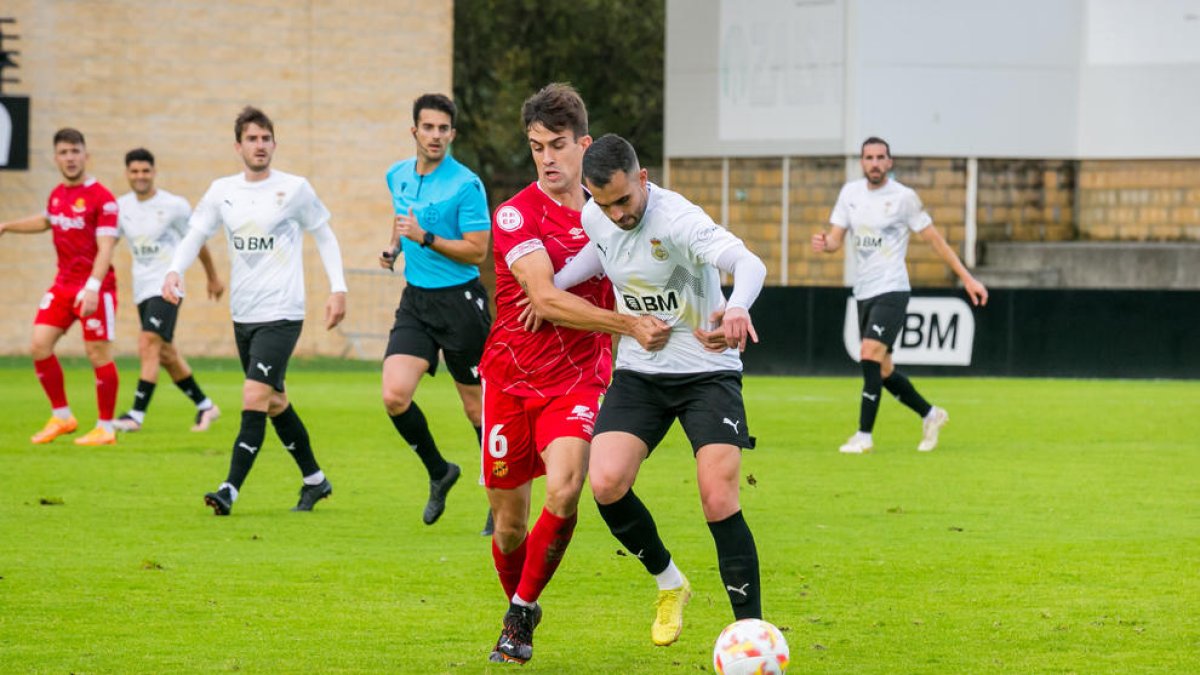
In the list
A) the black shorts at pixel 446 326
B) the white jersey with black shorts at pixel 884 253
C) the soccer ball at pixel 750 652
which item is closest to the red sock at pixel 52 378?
the black shorts at pixel 446 326

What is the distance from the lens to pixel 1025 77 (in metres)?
32.4

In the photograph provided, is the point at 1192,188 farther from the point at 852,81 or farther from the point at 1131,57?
the point at 852,81

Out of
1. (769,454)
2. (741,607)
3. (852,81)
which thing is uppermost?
(852,81)

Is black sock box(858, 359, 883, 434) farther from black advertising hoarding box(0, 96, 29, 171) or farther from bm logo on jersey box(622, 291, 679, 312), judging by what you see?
black advertising hoarding box(0, 96, 29, 171)

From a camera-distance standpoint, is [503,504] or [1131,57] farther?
[1131,57]

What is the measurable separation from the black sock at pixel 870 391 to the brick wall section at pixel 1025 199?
63.9 ft

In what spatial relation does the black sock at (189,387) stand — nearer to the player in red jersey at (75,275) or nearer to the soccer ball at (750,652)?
the player in red jersey at (75,275)

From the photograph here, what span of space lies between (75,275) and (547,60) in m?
27.5

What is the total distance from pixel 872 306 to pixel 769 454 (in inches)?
56.6

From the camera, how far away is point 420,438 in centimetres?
1029

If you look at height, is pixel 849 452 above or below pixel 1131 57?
below

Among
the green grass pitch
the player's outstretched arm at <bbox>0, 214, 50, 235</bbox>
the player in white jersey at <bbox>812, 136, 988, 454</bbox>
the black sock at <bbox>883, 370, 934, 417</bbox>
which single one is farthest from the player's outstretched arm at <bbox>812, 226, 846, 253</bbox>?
the player's outstretched arm at <bbox>0, 214, 50, 235</bbox>

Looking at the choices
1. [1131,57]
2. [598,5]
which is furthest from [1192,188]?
[598,5]

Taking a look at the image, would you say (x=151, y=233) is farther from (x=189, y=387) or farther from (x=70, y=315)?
(x=70, y=315)
